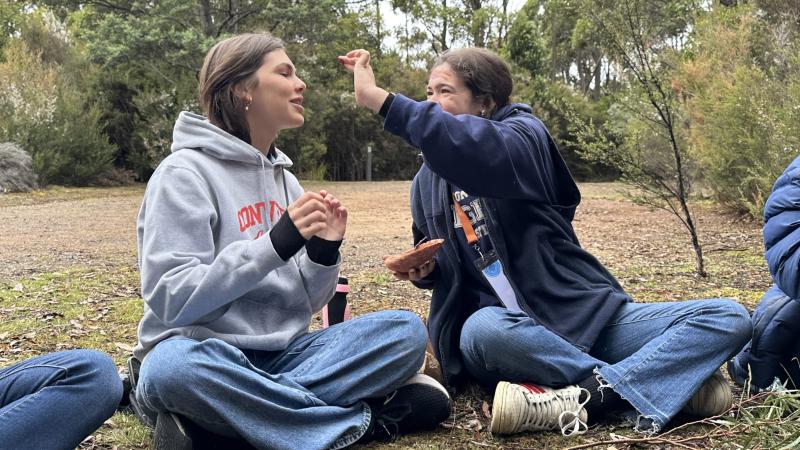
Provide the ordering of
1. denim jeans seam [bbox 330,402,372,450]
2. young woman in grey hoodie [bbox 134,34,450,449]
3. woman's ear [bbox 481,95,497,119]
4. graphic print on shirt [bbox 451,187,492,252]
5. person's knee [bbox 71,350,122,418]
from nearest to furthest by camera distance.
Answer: person's knee [bbox 71,350,122,418] < young woman in grey hoodie [bbox 134,34,450,449] < denim jeans seam [bbox 330,402,372,450] < graphic print on shirt [bbox 451,187,492,252] < woman's ear [bbox 481,95,497,119]

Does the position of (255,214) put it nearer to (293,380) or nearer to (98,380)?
(293,380)

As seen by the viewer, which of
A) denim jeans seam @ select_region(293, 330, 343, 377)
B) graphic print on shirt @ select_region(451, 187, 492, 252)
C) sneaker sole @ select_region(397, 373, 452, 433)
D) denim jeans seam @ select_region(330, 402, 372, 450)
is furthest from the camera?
graphic print on shirt @ select_region(451, 187, 492, 252)

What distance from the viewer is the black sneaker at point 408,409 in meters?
2.38

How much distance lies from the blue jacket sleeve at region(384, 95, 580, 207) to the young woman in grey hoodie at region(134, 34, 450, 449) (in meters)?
0.35

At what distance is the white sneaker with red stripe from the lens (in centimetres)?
231

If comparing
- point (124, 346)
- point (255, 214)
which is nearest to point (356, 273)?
point (124, 346)

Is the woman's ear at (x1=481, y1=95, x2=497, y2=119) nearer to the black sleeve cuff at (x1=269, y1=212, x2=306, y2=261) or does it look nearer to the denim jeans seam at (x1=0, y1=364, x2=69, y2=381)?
the black sleeve cuff at (x1=269, y1=212, x2=306, y2=261)

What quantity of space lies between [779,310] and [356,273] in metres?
3.59

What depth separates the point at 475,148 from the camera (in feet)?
8.02

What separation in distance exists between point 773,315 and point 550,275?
741 millimetres

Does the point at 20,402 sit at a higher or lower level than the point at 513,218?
lower


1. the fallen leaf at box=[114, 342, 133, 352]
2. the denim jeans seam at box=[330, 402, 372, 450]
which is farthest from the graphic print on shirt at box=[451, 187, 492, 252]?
the fallen leaf at box=[114, 342, 133, 352]

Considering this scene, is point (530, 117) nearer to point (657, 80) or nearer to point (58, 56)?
point (657, 80)

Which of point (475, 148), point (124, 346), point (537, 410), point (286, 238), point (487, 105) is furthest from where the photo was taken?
point (124, 346)
